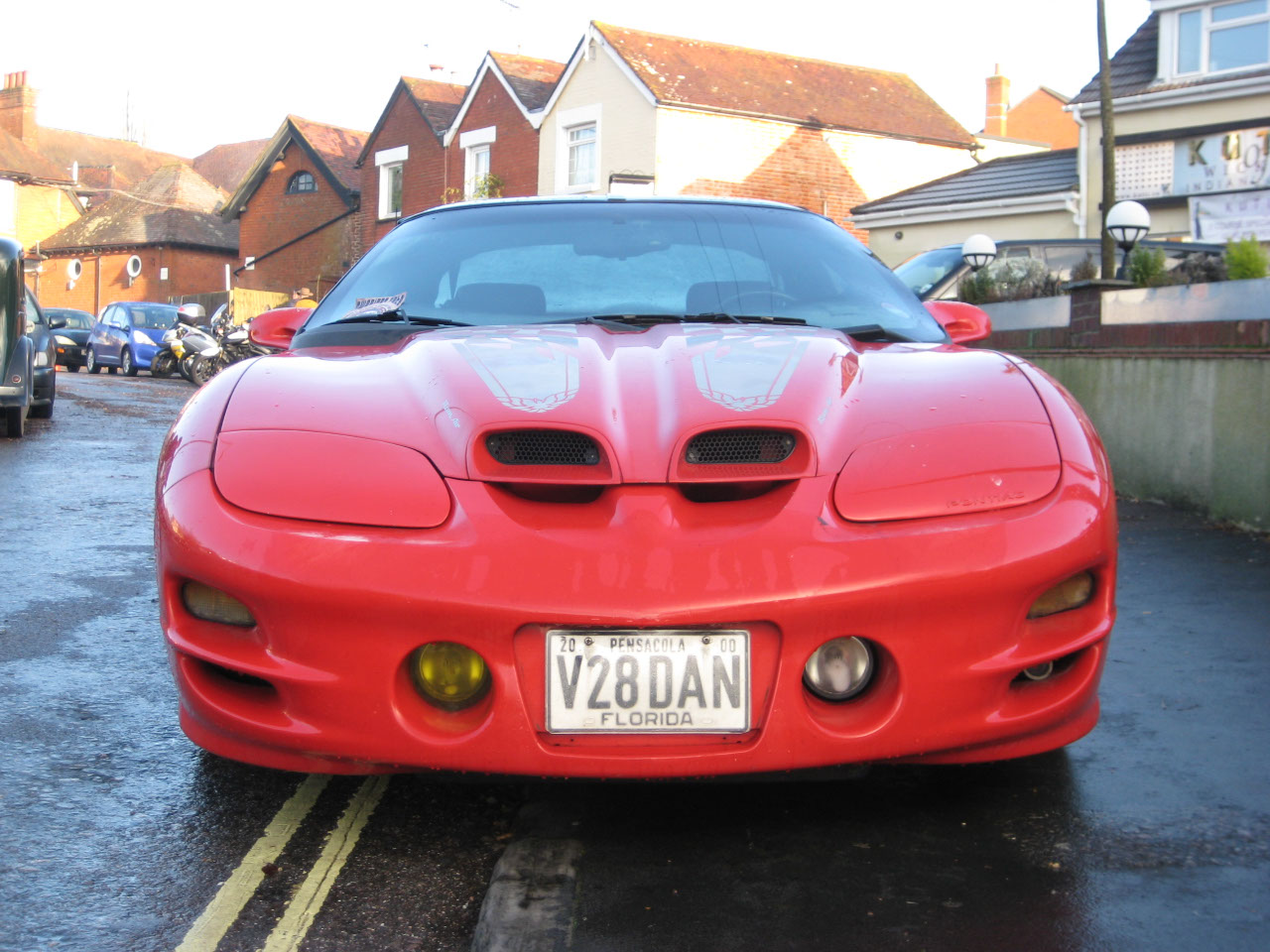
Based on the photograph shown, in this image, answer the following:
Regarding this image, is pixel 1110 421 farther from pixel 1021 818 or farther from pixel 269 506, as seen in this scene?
pixel 269 506

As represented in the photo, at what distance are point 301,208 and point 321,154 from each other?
5.69ft

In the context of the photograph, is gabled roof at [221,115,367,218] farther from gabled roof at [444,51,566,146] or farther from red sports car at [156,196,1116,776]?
red sports car at [156,196,1116,776]

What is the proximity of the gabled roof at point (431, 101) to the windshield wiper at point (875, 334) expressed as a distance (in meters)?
31.8

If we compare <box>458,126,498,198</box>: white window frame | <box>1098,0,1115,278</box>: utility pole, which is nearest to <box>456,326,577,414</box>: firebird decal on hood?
<box>1098,0,1115,278</box>: utility pole

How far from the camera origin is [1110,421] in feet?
27.6

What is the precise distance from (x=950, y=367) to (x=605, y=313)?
0.94 meters

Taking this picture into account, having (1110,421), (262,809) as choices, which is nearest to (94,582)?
(262,809)

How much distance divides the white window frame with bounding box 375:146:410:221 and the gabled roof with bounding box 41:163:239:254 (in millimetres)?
15815

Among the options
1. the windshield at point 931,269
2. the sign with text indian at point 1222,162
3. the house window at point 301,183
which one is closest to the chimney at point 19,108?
the house window at point 301,183

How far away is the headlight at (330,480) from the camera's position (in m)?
2.48

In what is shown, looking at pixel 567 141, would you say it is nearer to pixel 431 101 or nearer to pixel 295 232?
pixel 431 101

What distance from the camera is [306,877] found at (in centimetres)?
255

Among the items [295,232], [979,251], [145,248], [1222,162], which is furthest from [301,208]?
[979,251]

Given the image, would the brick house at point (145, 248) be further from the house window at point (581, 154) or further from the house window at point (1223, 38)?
the house window at point (1223, 38)
